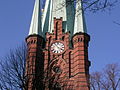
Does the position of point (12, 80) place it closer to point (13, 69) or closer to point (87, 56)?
point (13, 69)

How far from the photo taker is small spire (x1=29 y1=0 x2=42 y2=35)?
4047 cm

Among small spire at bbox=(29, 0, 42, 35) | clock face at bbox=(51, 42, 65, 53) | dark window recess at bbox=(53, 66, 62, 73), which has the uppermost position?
small spire at bbox=(29, 0, 42, 35)

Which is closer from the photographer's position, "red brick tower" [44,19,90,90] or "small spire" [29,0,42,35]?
"red brick tower" [44,19,90,90]

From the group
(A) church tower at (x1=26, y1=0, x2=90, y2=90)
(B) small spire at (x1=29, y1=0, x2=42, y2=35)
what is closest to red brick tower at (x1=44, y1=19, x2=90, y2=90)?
(A) church tower at (x1=26, y1=0, x2=90, y2=90)

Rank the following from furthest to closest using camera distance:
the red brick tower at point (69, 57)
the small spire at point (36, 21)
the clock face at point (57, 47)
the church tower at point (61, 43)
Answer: the small spire at point (36, 21), the clock face at point (57, 47), the church tower at point (61, 43), the red brick tower at point (69, 57)

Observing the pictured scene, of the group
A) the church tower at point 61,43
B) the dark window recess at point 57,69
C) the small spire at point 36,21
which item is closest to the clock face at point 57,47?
the church tower at point 61,43

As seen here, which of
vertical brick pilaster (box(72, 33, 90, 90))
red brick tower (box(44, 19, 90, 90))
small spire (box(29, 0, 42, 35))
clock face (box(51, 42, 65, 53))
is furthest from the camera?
small spire (box(29, 0, 42, 35))

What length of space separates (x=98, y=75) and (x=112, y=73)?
65.7 inches

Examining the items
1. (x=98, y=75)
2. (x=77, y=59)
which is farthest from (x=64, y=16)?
(x=98, y=75)

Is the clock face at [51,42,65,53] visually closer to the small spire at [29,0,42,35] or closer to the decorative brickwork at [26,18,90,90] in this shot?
the decorative brickwork at [26,18,90,90]

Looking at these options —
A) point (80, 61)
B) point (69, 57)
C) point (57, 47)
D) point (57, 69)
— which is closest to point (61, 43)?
point (57, 47)

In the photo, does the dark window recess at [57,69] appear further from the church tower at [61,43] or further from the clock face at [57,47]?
the clock face at [57,47]

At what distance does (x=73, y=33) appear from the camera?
1587 inches

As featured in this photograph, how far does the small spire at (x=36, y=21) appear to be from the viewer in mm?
40469
